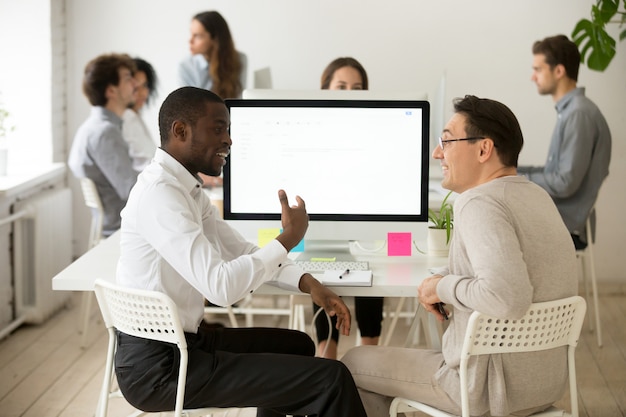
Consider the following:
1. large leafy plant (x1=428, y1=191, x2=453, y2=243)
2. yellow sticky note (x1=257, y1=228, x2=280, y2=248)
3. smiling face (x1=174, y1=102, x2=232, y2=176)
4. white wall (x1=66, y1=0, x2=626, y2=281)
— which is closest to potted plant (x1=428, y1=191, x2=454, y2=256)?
large leafy plant (x1=428, y1=191, x2=453, y2=243)

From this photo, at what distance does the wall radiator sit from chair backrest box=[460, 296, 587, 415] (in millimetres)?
Result: 2762

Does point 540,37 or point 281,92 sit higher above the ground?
point 540,37

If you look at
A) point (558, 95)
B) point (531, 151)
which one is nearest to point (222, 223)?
point (558, 95)

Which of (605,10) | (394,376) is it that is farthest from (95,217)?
(605,10)

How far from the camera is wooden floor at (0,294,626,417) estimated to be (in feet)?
10.9

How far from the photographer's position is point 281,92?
2.98m

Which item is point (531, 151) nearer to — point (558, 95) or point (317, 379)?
point (558, 95)

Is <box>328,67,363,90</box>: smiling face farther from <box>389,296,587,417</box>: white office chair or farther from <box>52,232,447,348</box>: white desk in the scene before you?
<box>389,296,587,417</box>: white office chair

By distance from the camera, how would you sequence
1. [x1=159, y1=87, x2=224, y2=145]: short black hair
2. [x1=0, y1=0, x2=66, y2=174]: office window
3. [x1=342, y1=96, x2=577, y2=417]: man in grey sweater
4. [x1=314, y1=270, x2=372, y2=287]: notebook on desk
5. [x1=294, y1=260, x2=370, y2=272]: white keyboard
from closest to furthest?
[x1=342, y1=96, x2=577, y2=417]: man in grey sweater → [x1=159, y1=87, x2=224, y2=145]: short black hair → [x1=314, y1=270, x2=372, y2=287]: notebook on desk → [x1=294, y1=260, x2=370, y2=272]: white keyboard → [x1=0, y1=0, x2=66, y2=174]: office window

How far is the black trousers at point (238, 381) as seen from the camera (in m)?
2.14

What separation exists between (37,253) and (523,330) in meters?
2.89

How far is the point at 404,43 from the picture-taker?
527 cm

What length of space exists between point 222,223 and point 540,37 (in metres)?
3.24

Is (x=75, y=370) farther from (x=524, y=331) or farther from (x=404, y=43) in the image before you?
(x=404, y=43)
